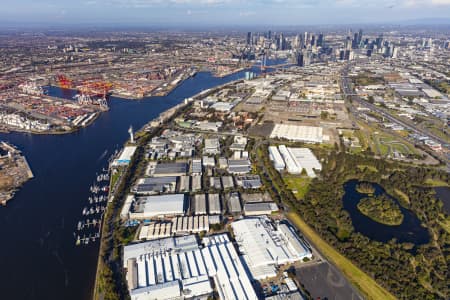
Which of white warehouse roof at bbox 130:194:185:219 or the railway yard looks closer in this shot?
white warehouse roof at bbox 130:194:185:219

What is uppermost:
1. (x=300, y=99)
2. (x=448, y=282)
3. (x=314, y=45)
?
(x=314, y=45)

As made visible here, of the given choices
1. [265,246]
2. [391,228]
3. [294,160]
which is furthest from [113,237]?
[391,228]

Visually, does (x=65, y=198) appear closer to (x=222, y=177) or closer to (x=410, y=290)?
(x=222, y=177)

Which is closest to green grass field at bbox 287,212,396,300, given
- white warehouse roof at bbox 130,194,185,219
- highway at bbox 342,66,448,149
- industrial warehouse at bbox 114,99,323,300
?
industrial warehouse at bbox 114,99,323,300

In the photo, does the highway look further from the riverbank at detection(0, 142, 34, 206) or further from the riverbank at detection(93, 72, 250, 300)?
the riverbank at detection(0, 142, 34, 206)

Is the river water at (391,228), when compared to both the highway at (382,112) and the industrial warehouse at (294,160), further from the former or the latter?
the highway at (382,112)

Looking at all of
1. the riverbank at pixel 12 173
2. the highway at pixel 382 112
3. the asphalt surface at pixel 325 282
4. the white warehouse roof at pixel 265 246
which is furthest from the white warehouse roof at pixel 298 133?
the riverbank at pixel 12 173

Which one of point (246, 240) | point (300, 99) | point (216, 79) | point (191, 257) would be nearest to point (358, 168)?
point (246, 240)

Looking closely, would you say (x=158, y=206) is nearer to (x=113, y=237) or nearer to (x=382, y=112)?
(x=113, y=237)
